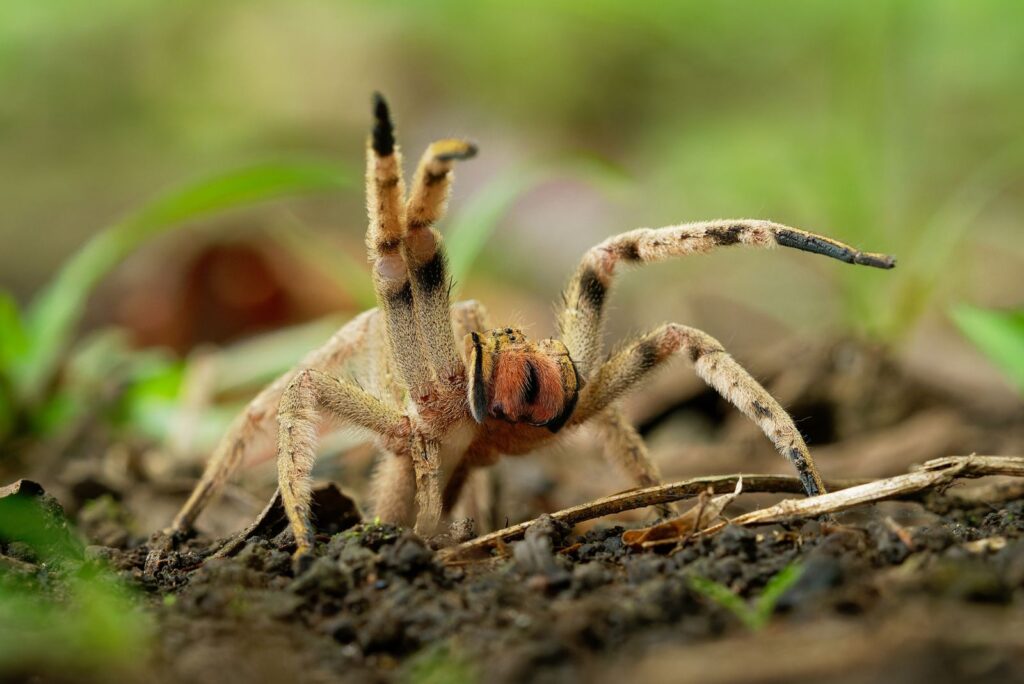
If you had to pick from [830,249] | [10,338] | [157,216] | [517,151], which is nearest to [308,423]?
[830,249]

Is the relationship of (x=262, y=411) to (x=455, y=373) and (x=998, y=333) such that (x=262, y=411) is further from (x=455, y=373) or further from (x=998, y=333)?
(x=998, y=333)

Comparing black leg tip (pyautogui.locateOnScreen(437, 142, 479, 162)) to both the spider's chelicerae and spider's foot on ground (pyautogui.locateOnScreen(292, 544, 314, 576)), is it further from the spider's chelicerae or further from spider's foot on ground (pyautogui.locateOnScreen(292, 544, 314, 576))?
spider's foot on ground (pyautogui.locateOnScreen(292, 544, 314, 576))

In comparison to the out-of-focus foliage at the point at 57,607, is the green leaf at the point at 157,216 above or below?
above

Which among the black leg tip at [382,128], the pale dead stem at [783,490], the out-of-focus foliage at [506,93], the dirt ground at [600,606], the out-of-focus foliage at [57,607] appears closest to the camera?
the dirt ground at [600,606]

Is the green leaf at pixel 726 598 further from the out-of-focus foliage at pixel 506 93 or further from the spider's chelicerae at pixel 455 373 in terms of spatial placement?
the out-of-focus foliage at pixel 506 93

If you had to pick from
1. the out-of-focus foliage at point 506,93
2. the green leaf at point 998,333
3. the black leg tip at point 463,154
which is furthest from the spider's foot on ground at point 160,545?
the out-of-focus foliage at point 506,93

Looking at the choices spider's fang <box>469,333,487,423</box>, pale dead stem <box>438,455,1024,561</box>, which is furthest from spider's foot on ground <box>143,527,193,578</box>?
spider's fang <box>469,333,487,423</box>
